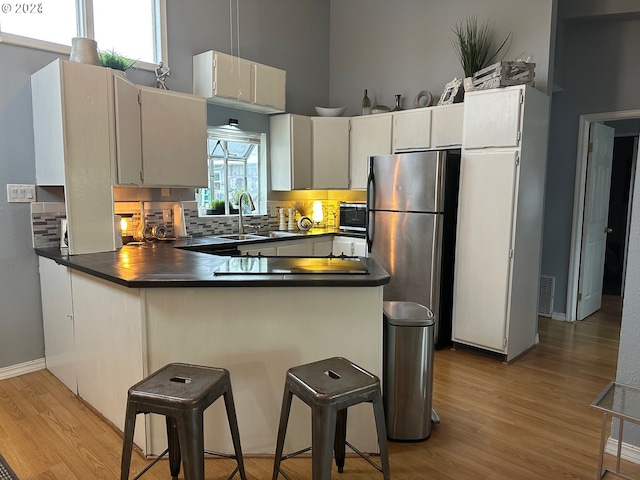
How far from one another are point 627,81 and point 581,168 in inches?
35.3

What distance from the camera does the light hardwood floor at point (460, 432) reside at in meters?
2.15

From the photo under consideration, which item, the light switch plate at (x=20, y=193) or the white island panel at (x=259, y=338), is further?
the light switch plate at (x=20, y=193)

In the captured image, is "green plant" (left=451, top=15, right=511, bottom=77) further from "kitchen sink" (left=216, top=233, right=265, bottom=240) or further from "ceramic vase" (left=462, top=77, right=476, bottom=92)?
"kitchen sink" (left=216, top=233, right=265, bottom=240)

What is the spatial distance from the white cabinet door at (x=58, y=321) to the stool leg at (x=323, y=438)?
6.39ft

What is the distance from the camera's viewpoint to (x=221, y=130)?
4.39 meters

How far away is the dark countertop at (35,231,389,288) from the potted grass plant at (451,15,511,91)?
2.40 meters

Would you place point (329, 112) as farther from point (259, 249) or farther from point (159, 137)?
point (159, 137)

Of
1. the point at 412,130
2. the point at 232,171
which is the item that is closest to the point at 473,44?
the point at 412,130

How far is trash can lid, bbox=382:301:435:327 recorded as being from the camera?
2.34 metres

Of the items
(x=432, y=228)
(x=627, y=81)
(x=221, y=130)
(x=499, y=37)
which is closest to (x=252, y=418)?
(x=432, y=228)

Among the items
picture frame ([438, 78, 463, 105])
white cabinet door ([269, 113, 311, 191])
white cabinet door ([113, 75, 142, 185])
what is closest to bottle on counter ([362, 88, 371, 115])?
white cabinet door ([269, 113, 311, 191])

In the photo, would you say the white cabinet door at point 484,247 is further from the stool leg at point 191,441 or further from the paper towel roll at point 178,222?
the stool leg at point 191,441

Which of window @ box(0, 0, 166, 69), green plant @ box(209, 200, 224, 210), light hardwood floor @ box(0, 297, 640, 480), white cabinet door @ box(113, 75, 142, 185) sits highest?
window @ box(0, 0, 166, 69)

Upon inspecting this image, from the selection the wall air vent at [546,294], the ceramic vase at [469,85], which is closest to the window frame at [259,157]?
the ceramic vase at [469,85]
